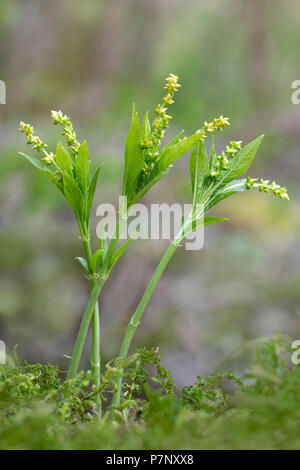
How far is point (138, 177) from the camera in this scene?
53 cm

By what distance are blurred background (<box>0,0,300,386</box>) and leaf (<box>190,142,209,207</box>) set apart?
191 millimetres

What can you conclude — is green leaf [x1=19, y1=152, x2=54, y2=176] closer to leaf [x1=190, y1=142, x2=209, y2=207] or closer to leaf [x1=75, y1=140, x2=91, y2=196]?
leaf [x1=75, y1=140, x2=91, y2=196]

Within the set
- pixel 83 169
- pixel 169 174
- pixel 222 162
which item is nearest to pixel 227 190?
pixel 222 162

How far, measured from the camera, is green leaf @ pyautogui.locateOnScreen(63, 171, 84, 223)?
513 mm

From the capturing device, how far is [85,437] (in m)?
0.39

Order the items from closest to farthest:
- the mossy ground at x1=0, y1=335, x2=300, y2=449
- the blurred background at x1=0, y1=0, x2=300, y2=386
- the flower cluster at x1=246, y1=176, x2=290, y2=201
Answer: the mossy ground at x1=0, y1=335, x2=300, y2=449 < the flower cluster at x1=246, y1=176, x2=290, y2=201 < the blurred background at x1=0, y1=0, x2=300, y2=386

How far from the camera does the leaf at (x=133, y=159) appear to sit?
0.52 meters

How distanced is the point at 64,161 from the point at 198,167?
15 centimetres

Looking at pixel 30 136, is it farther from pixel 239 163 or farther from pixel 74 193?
pixel 239 163

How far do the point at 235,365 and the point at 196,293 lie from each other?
60cm

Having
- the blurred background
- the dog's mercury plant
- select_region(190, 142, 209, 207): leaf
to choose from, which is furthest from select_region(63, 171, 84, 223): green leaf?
the blurred background

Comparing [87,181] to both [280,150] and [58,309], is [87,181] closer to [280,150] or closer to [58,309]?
→ [58,309]

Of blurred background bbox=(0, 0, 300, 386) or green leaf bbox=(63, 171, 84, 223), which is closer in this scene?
green leaf bbox=(63, 171, 84, 223)

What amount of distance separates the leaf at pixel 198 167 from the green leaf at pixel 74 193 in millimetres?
125
